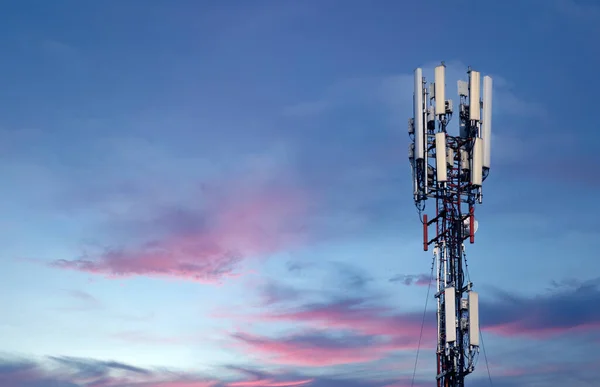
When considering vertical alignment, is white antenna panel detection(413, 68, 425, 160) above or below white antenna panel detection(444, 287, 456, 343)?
above

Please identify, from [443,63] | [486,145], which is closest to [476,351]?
[486,145]

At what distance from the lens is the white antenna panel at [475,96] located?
134m

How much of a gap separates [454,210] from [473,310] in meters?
11.8

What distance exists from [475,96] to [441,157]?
9006mm

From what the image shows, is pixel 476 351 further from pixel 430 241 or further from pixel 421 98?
pixel 421 98

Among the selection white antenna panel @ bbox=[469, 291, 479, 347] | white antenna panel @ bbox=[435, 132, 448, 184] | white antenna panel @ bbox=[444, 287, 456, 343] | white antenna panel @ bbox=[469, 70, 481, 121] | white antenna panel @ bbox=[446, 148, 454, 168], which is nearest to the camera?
white antenna panel @ bbox=[444, 287, 456, 343]

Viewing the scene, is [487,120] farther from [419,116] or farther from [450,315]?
[450,315]

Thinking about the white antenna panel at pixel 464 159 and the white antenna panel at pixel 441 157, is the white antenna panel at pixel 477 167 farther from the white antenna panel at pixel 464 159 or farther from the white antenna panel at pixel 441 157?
the white antenna panel at pixel 441 157

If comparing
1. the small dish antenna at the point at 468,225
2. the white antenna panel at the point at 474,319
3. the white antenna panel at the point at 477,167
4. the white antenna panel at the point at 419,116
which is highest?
the white antenna panel at the point at 419,116

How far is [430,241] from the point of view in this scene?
134 m

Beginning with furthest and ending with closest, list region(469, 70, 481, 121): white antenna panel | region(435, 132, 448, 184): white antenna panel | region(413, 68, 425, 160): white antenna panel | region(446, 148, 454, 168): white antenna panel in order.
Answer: region(469, 70, 481, 121): white antenna panel
region(446, 148, 454, 168): white antenna panel
region(413, 68, 425, 160): white antenna panel
region(435, 132, 448, 184): white antenna panel

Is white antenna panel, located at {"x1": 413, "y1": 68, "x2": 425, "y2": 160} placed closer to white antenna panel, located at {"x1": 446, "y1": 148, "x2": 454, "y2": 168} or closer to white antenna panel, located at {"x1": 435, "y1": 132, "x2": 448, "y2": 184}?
white antenna panel, located at {"x1": 435, "y1": 132, "x2": 448, "y2": 184}

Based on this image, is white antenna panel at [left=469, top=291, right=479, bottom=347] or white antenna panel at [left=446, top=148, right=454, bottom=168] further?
white antenna panel at [left=446, top=148, right=454, bottom=168]

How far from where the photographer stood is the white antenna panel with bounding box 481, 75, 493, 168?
13462 centimetres
